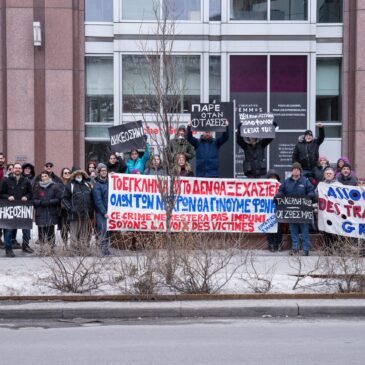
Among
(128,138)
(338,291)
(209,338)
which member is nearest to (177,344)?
(209,338)

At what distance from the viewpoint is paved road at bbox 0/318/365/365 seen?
7.96 meters

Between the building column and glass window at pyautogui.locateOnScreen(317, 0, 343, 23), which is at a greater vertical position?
glass window at pyautogui.locateOnScreen(317, 0, 343, 23)

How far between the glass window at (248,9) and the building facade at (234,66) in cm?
3

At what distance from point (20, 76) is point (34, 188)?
26.3ft

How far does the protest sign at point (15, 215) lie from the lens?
586 inches

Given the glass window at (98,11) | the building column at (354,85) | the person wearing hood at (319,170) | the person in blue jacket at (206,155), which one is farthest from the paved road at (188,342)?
the glass window at (98,11)

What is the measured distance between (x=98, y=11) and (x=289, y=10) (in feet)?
19.6

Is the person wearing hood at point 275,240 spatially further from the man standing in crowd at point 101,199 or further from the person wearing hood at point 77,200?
the person wearing hood at point 77,200

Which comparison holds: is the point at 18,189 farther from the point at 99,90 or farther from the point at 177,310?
the point at 99,90

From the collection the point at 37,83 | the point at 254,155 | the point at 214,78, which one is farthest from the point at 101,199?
the point at 214,78

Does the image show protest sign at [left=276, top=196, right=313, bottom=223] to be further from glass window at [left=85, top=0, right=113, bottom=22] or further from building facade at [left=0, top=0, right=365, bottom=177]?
glass window at [left=85, top=0, right=113, bottom=22]

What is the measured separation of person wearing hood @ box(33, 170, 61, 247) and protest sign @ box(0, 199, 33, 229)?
226 mm

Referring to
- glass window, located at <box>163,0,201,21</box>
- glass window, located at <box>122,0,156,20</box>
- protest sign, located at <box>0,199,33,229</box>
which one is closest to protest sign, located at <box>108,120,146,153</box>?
protest sign, located at <box>0,199,33,229</box>

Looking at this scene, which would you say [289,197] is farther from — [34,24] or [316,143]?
[34,24]
